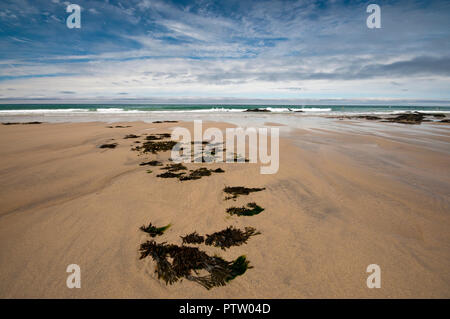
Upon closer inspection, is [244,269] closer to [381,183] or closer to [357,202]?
[357,202]

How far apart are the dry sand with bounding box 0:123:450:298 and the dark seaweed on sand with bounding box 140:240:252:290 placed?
0.09 m

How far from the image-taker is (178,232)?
116 inches

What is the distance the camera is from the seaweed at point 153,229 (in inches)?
115

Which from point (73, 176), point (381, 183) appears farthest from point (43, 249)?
point (381, 183)

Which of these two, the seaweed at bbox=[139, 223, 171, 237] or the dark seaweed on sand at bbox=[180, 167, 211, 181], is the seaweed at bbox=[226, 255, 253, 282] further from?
the dark seaweed on sand at bbox=[180, 167, 211, 181]

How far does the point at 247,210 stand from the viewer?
3.54m

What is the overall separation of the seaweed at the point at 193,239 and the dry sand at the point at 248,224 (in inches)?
4.1

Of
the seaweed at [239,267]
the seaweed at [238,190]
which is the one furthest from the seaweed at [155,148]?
the seaweed at [239,267]

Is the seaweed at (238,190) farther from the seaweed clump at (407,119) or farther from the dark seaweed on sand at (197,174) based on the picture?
the seaweed clump at (407,119)

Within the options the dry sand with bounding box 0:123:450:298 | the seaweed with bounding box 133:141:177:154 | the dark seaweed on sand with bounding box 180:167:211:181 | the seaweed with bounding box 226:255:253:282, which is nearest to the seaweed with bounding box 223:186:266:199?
the dry sand with bounding box 0:123:450:298

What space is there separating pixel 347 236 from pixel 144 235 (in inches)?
108

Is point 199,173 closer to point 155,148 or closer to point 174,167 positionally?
point 174,167
